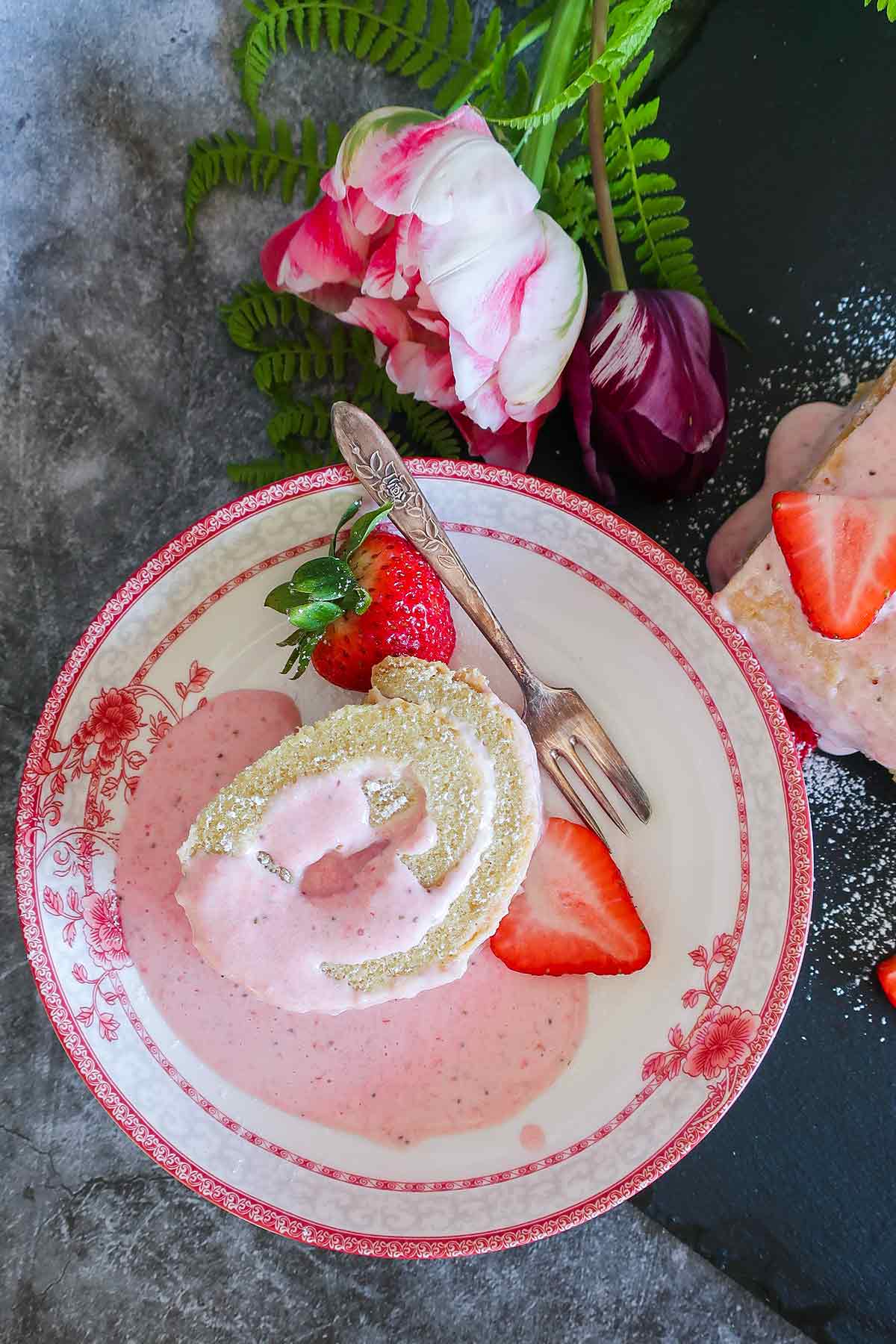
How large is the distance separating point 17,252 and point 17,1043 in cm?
137

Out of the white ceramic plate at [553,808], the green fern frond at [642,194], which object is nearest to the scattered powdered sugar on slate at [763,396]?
the green fern frond at [642,194]

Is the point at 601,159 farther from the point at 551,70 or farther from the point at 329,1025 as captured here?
the point at 329,1025

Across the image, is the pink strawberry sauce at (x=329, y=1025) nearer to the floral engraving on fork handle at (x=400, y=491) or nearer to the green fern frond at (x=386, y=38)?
the floral engraving on fork handle at (x=400, y=491)

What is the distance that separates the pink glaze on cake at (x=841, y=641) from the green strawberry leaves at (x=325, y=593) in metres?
0.55

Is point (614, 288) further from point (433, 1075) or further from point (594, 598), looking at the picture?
point (433, 1075)

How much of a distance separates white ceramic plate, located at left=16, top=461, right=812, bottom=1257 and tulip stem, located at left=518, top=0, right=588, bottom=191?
453 millimetres

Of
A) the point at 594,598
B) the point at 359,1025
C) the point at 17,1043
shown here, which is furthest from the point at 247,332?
the point at 17,1043

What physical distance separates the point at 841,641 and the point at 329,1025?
984 millimetres

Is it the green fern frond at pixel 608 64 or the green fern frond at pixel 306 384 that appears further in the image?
the green fern frond at pixel 306 384

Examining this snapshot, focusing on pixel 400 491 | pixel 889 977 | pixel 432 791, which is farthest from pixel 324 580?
pixel 889 977

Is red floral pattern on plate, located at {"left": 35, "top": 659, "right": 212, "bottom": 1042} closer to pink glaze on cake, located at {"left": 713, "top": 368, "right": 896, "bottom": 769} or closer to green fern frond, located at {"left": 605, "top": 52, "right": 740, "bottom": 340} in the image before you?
pink glaze on cake, located at {"left": 713, "top": 368, "right": 896, "bottom": 769}

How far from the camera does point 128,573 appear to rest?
1.76m

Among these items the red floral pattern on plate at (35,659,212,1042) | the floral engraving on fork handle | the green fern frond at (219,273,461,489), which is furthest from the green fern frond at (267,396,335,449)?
the red floral pattern on plate at (35,659,212,1042)

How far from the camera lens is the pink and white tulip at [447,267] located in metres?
1.29
